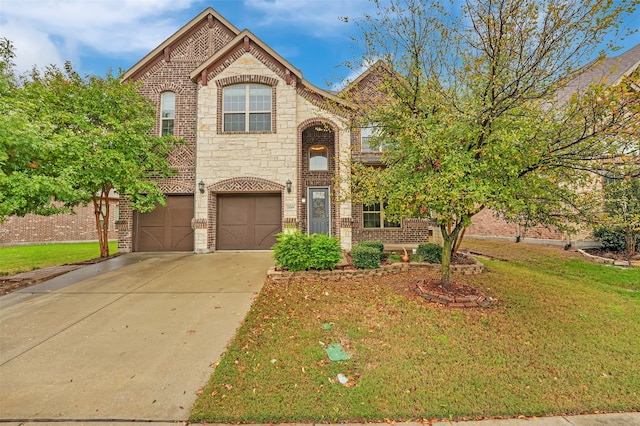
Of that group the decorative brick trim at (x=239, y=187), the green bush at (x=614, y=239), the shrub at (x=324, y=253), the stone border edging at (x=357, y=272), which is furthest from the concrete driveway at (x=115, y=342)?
the green bush at (x=614, y=239)

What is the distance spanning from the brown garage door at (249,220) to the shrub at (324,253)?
448 centimetres

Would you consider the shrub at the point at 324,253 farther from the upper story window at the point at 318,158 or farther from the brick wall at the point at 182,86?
the brick wall at the point at 182,86

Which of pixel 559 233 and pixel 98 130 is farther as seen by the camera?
pixel 559 233

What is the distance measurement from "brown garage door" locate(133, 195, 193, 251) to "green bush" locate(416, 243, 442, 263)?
867cm

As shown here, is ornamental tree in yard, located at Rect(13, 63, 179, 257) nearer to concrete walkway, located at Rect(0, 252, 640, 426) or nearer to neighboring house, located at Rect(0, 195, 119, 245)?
concrete walkway, located at Rect(0, 252, 640, 426)

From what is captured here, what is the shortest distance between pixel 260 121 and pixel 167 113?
13.1 ft

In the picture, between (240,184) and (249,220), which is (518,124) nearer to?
(240,184)

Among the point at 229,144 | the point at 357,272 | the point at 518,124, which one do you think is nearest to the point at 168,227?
the point at 229,144

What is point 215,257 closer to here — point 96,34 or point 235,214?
point 235,214

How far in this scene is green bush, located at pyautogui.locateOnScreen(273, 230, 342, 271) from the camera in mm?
6402

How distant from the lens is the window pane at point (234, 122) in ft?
34.1

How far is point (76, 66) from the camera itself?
902 centimetres

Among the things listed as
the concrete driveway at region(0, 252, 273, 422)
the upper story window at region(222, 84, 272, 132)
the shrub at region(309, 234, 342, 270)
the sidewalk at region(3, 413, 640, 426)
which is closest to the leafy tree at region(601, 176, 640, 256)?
the sidewalk at region(3, 413, 640, 426)

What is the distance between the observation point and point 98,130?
25.5 ft
